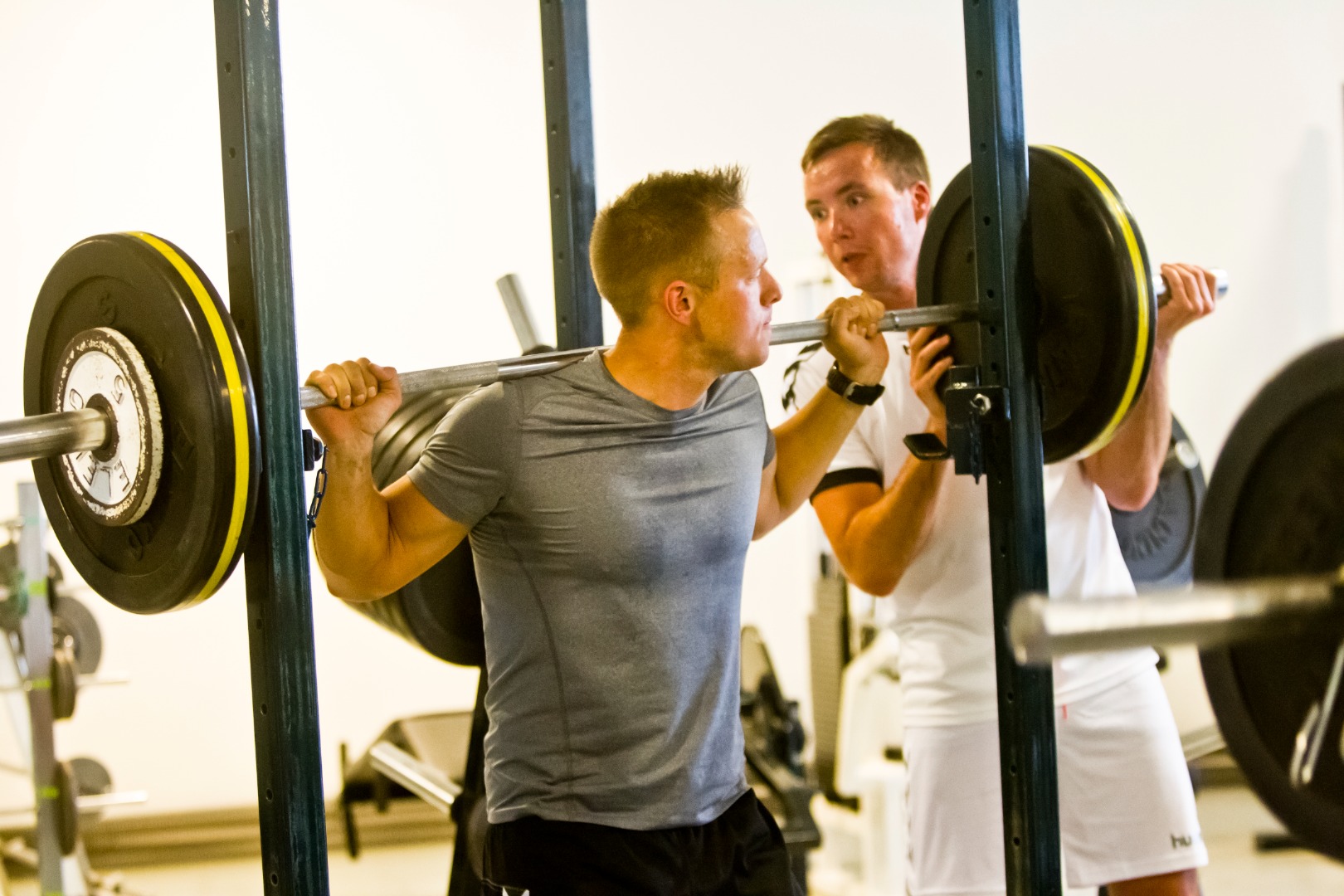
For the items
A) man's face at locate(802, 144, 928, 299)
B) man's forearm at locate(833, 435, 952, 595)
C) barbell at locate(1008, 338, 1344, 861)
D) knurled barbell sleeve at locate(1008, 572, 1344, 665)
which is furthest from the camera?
man's face at locate(802, 144, 928, 299)

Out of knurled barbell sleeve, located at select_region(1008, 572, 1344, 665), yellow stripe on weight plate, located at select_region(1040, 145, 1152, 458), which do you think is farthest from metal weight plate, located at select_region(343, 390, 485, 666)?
knurled barbell sleeve, located at select_region(1008, 572, 1344, 665)

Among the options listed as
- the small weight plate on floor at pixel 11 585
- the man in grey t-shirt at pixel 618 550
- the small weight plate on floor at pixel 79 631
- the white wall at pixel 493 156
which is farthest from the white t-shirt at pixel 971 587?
the small weight plate on floor at pixel 79 631

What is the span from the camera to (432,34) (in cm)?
450

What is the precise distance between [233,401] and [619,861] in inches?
29.5

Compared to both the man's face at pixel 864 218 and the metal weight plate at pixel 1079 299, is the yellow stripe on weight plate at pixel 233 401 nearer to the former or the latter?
the metal weight plate at pixel 1079 299

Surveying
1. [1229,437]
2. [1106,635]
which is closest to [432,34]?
[1229,437]

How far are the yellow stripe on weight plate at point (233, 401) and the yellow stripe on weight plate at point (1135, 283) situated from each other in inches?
47.2

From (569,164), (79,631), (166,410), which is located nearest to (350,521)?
(166,410)

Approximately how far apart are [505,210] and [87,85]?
1.42 m

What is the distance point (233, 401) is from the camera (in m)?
1.44

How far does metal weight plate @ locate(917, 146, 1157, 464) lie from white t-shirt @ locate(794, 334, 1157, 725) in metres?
0.18

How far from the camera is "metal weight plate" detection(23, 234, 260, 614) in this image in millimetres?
1441

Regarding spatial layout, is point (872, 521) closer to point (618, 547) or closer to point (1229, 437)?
point (618, 547)

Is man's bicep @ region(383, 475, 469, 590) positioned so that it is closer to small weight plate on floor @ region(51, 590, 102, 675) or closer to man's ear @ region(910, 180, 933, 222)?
man's ear @ region(910, 180, 933, 222)
